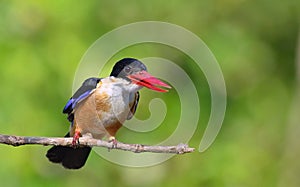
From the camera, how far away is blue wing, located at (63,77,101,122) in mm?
3728

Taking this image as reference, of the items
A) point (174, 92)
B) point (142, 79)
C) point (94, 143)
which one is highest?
point (174, 92)

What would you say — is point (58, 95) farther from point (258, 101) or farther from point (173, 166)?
point (258, 101)

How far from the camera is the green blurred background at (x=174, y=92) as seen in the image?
601 cm

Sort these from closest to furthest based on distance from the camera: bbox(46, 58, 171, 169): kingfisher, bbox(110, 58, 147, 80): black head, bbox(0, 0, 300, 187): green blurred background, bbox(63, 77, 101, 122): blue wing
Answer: bbox(110, 58, 147, 80): black head < bbox(46, 58, 171, 169): kingfisher < bbox(63, 77, 101, 122): blue wing < bbox(0, 0, 300, 187): green blurred background

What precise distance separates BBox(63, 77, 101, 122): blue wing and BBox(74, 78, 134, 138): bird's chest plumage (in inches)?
1.1

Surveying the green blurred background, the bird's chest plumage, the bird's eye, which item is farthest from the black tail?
the green blurred background

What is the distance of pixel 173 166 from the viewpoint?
671cm

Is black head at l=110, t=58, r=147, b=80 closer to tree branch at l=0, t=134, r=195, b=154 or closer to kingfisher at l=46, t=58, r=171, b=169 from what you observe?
kingfisher at l=46, t=58, r=171, b=169

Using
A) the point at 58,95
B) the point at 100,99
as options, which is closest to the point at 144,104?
the point at 58,95

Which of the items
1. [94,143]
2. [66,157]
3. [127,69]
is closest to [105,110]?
[127,69]

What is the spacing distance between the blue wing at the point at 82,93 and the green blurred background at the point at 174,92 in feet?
6.81

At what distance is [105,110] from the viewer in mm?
3686

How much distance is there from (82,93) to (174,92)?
2.68 meters

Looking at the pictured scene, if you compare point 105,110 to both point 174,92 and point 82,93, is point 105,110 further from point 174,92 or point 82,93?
point 174,92
